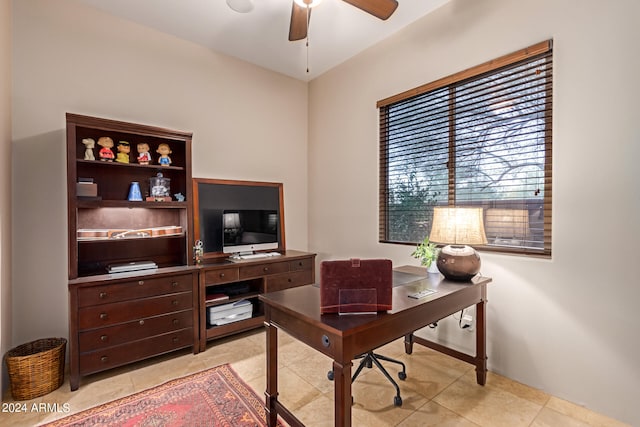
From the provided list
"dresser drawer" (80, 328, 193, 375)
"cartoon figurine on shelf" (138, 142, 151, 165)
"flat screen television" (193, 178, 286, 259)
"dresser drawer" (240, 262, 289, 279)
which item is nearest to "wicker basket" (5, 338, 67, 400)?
"dresser drawer" (80, 328, 193, 375)

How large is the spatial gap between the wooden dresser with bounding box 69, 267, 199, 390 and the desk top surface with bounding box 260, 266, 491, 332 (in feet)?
4.13

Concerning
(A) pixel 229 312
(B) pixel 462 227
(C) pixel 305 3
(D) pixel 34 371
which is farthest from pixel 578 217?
(D) pixel 34 371

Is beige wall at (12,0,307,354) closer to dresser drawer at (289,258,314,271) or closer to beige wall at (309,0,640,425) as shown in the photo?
dresser drawer at (289,258,314,271)

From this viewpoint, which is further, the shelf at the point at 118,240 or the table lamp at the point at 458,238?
the shelf at the point at 118,240

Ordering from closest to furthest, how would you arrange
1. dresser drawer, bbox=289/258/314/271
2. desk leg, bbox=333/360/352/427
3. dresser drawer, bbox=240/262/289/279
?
desk leg, bbox=333/360/352/427 < dresser drawer, bbox=240/262/289/279 < dresser drawer, bbox=289/258/314/271

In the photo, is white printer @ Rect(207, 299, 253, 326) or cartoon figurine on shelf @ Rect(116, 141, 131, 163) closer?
cartoon figurine on shelf @ Rect(116, 141, 131, 163)

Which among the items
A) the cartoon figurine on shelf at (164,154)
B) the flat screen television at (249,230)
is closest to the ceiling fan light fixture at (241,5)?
the cartoon figurine on shelf at (164,154)

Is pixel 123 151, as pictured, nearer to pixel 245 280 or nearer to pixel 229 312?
pixel 245 280

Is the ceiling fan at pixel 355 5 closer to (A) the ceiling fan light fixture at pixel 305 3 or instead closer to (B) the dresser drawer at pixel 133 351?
(A) the ceiling fan light fixture at pixel 305 3

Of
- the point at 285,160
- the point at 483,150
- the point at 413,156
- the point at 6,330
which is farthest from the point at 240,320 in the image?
the point at 483,150

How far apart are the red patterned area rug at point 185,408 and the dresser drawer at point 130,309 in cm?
56

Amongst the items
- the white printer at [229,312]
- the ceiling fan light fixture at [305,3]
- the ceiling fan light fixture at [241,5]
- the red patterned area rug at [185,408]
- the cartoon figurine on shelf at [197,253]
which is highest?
the ceiling fan light fixture at [241,5]

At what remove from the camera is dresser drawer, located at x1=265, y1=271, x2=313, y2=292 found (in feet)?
10.6

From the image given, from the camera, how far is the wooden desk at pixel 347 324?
1.33 m
